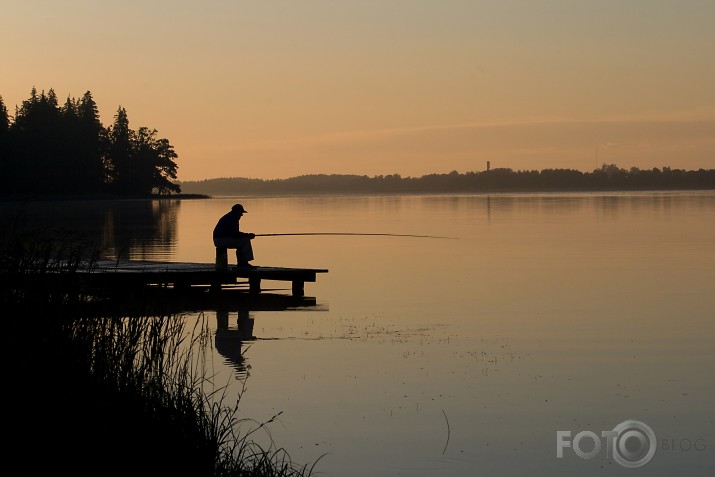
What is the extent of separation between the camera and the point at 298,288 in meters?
24.5

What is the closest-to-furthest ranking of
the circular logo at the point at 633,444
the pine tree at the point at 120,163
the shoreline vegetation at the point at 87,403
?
the shoreline vegetation at the point at 87,403 < the circular logo at the point at 633,444 < the pine tree at the point at 120,163

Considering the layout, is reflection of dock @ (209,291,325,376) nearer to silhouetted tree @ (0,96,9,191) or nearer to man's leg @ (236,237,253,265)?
man's leg @ (236,237,253,265)

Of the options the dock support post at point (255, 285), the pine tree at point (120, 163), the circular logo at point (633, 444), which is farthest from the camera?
the pine tree at point (120, 163)

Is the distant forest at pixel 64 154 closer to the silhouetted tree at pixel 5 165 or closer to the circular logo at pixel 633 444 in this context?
the silhouetted tree at pixel 5 165

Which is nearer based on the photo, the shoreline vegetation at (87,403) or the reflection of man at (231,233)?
the shoreline vegetation at (87,403)

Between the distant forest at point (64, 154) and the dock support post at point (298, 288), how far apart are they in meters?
95.0

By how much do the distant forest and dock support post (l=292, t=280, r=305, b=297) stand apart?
95.0 m

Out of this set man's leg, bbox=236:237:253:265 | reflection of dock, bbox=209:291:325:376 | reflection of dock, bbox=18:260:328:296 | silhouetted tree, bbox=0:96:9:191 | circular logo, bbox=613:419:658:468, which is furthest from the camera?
silhouetted tree, bbox=0:96:9:191

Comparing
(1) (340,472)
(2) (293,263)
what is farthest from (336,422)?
(2) (293,263)

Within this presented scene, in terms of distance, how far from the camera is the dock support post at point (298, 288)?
2436cm

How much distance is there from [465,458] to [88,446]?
372cm

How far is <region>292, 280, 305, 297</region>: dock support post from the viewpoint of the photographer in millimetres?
24359

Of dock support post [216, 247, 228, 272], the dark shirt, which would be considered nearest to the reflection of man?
the dark shirt

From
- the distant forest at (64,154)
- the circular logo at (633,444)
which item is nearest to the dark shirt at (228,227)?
the circular logo at (633,444)
